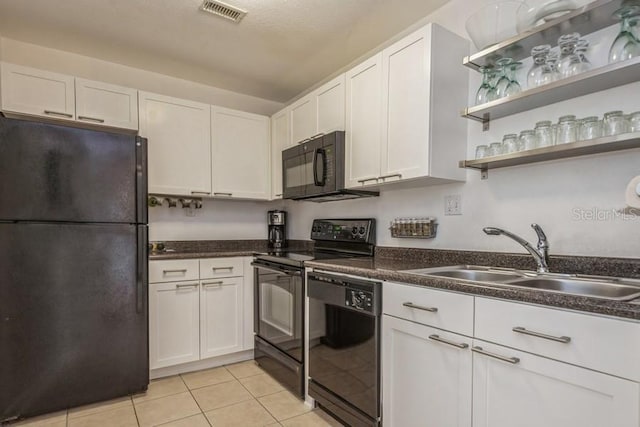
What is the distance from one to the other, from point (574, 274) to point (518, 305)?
21.3 inches

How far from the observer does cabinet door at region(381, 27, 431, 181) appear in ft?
5.83

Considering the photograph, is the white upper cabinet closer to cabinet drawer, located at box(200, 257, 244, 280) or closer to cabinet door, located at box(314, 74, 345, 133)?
cabinet door, located at box(314, 74, 345, 133)

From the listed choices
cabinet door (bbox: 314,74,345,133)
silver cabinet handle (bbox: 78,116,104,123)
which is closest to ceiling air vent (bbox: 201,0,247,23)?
cabinet door (bbox: 314,74,345,133)

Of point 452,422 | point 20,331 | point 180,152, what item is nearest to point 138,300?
point 20,331

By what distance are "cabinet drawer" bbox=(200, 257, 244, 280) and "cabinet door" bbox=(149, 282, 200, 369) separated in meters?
0.12

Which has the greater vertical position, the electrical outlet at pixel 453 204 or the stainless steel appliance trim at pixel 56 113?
the stainless steel appliance trim at pixel 56 113

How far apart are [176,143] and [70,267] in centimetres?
121

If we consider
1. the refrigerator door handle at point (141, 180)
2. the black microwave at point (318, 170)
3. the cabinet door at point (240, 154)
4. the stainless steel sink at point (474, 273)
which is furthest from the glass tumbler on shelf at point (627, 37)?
the cabinet door at point (240, 154)

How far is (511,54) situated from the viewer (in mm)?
1635

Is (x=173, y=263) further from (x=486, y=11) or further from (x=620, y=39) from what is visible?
(x=620, y=39)

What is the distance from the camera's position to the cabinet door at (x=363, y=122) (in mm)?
2068

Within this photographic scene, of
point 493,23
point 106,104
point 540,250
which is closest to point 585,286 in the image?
point 540,250

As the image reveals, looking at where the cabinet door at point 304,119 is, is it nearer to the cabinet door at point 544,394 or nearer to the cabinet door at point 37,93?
the cabinet door at point 37,93

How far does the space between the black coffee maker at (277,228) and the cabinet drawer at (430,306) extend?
6.60 feet
